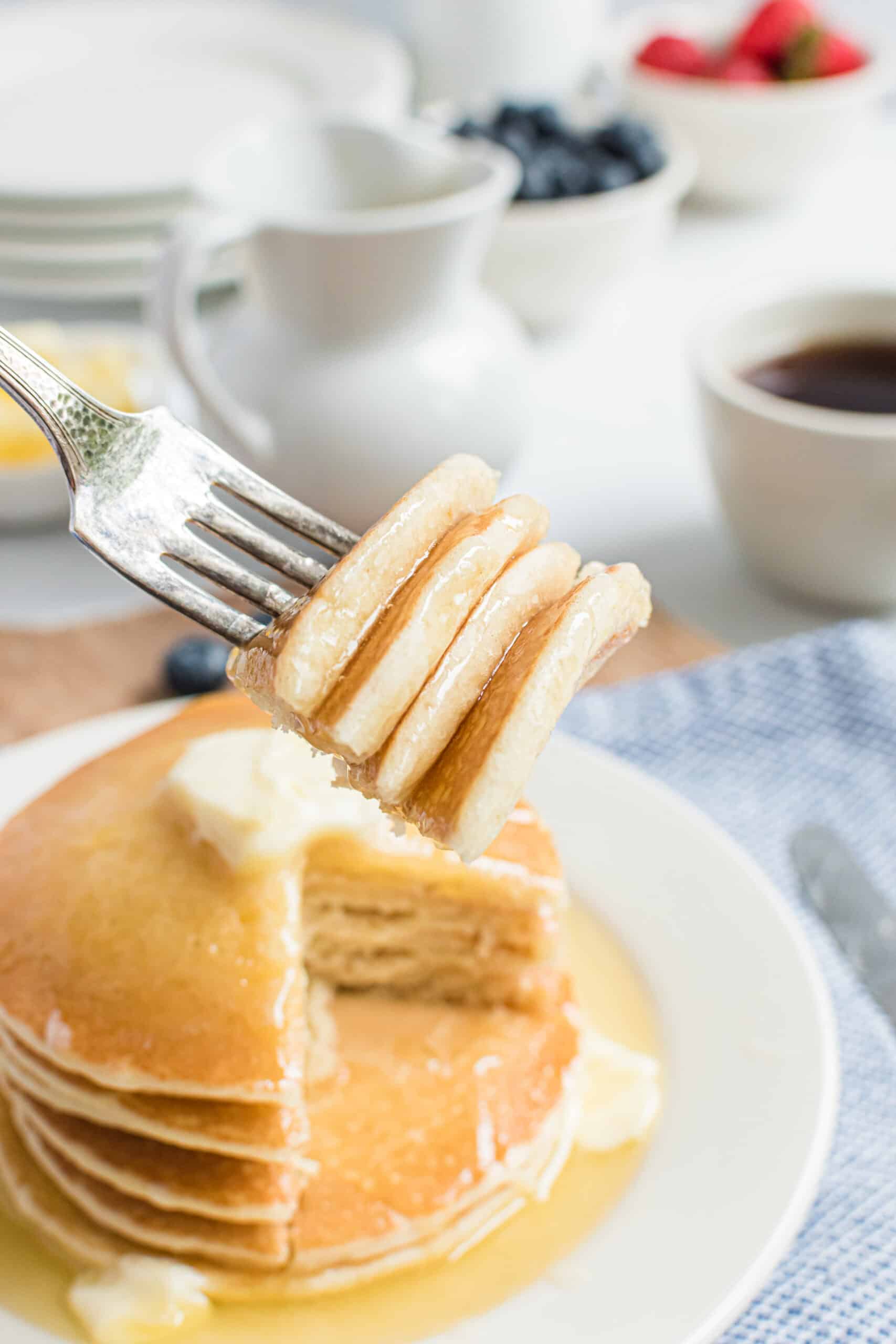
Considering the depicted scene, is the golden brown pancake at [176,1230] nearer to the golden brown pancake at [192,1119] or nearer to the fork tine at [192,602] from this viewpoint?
the golden brown pancake at [192,1119]

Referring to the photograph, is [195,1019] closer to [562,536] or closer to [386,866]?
[386,866]

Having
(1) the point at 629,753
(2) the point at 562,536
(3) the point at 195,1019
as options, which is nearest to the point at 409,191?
(2) the point at 562,536

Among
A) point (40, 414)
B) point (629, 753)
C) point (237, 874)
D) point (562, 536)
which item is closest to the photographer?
point (40, 414)

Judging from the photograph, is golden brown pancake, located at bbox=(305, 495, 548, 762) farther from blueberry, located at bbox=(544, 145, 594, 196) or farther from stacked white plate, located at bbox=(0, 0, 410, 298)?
blueberry, located at bbox=(544, 145, 594, 196)

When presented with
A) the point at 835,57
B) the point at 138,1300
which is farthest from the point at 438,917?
the point at 835,57

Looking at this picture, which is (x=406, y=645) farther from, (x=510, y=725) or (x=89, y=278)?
(x=89, y=278)

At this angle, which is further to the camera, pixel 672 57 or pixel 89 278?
pixel 672 57

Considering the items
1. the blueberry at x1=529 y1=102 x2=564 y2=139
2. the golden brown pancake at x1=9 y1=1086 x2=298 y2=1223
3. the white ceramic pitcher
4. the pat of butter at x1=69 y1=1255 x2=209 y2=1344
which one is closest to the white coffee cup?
the white ceramic pitcher

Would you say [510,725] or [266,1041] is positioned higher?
[510,725]
